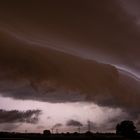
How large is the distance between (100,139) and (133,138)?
1020 inches

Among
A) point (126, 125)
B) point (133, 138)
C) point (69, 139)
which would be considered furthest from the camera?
point (126, 125)

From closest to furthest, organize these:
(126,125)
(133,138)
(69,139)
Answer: (69,139), (133,138), (126,125)

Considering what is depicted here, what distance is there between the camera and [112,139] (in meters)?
129

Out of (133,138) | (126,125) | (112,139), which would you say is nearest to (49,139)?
(112,139)

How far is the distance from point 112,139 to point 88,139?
354 inches

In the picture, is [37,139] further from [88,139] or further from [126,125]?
[126,125]

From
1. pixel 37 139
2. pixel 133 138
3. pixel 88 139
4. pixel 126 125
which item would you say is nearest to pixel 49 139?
pixel 37 139

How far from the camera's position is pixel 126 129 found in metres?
166

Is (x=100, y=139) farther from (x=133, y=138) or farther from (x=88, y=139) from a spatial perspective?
(x=133, y=138)

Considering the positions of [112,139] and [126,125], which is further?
[126,125]

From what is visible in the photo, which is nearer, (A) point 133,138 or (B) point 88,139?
(B) point 88,139

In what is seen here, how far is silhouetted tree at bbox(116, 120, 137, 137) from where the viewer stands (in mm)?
161000

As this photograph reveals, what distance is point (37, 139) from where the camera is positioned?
126562mm

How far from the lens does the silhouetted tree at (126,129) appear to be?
6339 inches
